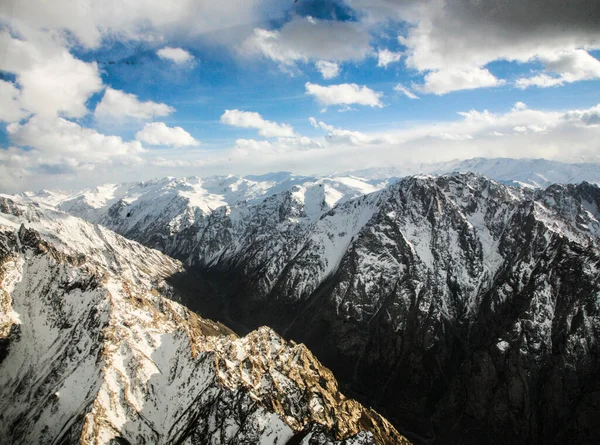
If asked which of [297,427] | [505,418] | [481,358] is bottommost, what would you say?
[505,418]

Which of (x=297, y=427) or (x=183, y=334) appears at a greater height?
(x=183, y=334)

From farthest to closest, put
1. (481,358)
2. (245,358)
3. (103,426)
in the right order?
(481,358) < (245,358) < (103,426)

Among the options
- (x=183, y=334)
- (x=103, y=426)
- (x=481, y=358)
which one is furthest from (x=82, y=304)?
(x=481, y=358)

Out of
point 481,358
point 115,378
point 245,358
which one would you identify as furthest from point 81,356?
point 481,358

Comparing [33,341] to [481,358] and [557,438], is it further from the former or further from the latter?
[557,438]

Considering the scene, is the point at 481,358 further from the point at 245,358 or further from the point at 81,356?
the point at 81,356

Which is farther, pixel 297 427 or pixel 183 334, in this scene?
pixel 183 334

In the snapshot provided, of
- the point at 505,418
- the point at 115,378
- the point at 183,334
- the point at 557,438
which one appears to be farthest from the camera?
the point at 505,418
